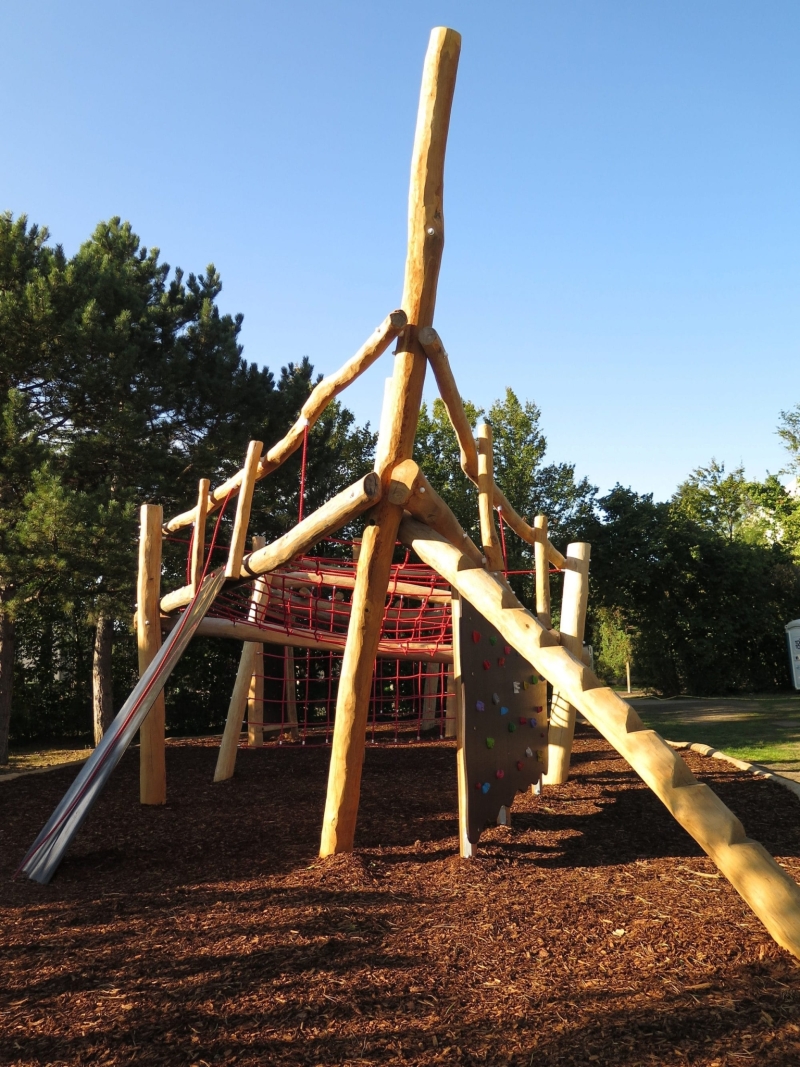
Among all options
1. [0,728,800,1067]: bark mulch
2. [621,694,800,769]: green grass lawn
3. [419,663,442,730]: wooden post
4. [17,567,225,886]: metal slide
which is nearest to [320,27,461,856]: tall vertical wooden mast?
[0,728,800,1067]: bark mulch

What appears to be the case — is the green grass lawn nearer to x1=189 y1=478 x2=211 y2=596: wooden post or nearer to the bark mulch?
the bark mulch

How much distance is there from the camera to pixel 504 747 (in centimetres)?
458

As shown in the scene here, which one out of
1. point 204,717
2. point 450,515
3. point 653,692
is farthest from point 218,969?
point 653,692

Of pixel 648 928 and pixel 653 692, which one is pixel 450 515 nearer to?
pixel 648 928

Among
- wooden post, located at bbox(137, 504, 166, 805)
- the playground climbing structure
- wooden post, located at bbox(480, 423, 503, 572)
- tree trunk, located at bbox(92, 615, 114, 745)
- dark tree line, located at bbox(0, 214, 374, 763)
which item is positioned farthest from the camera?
tree trunk, located at bbox(92, 615, 114, 745)

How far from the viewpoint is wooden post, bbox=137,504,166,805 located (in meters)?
5.91

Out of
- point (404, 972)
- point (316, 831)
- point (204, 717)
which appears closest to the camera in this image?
point (404, 972)

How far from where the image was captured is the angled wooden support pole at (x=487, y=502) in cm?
456

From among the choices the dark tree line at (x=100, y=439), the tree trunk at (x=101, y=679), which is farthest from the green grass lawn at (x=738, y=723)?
the tree trunk at (x=101, y=679)

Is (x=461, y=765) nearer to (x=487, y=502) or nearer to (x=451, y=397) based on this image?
(x=487, y=502)

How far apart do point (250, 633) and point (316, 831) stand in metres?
1.91

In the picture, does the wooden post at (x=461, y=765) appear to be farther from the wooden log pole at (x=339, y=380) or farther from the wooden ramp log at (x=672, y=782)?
the wooden log pole at (x=339, y=380)

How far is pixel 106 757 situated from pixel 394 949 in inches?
87.8

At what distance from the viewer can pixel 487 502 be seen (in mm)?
4641
